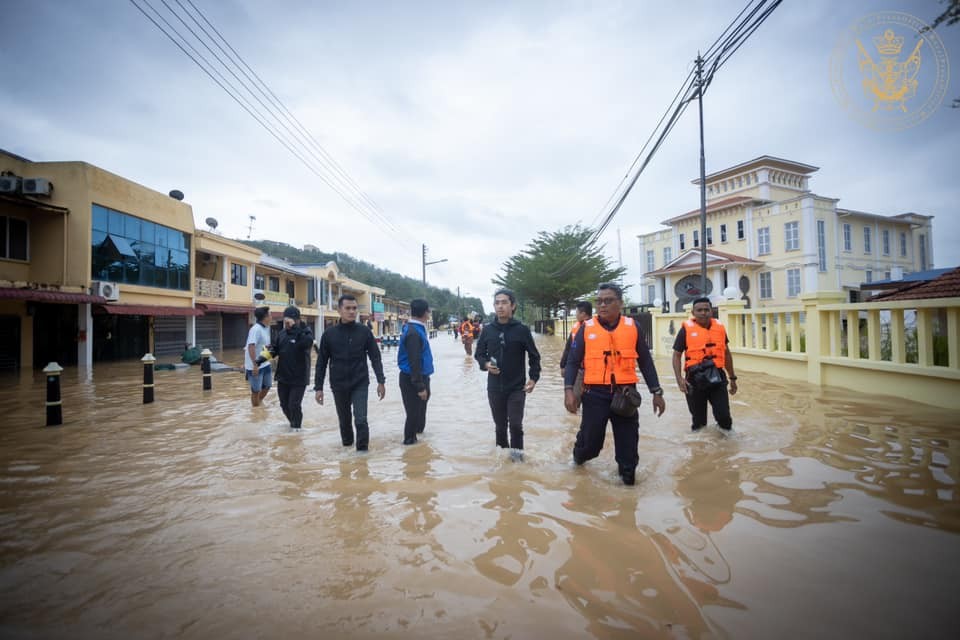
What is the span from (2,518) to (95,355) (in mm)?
20155

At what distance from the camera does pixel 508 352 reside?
4965 mm

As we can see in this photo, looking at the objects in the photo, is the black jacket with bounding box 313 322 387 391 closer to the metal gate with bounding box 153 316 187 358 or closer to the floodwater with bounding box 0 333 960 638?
the floodwater with bounding box 0 333 960 638

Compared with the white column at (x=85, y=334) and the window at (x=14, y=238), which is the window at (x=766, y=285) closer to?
the white column at (x=85, y=334)

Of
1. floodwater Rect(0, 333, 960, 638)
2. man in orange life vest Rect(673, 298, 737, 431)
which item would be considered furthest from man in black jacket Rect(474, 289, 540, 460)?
man in orange life vest Rect(673, 298, 737, 431)

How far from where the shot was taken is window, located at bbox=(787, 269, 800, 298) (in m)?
29.7

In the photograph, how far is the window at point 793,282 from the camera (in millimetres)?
29688

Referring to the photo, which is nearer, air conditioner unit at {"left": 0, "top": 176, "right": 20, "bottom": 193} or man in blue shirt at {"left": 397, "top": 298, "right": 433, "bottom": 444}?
man in blue shirt at {"left": 397, "top": 298, "right": 433, "bottom": 444}

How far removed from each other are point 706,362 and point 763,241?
104ft

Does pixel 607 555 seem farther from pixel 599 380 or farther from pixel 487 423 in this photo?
pixel 487 423

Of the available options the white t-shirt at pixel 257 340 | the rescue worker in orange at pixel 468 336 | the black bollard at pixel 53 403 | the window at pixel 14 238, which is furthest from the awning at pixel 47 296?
the rescue worker in orange at pixel 468 336

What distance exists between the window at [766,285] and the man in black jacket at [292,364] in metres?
33.2

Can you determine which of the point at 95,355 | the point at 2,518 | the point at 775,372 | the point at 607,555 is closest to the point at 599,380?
the point at 607,555

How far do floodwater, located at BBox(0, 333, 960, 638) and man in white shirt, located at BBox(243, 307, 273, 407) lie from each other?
1789 millimetres

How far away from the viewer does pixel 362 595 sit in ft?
8.16
